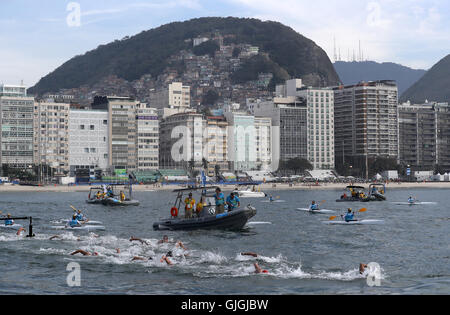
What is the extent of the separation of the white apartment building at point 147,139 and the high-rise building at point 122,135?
5.18 feet

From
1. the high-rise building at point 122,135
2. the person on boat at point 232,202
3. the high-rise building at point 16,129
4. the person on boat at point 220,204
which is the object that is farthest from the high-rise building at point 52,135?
the person on boat at point 220,204

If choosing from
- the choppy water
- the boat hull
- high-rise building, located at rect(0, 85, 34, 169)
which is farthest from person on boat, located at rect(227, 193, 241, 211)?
high-rise building, located at rect(0, 85, 34, 169)

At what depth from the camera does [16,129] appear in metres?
A: 179

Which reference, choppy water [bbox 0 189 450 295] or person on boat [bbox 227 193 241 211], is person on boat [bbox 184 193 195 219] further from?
person on boat [bbox 227 193 241 211]

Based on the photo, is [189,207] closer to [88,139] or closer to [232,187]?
[232,187]

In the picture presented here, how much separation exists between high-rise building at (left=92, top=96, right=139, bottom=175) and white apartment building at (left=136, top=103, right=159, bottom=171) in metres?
1.58

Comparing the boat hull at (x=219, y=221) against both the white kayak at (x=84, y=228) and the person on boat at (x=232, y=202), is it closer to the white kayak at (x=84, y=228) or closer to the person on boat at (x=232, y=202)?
the person on boat at (x=232, y=202)

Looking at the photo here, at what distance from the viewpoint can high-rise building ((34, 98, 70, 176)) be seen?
598 feet

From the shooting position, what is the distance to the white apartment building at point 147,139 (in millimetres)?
195375
